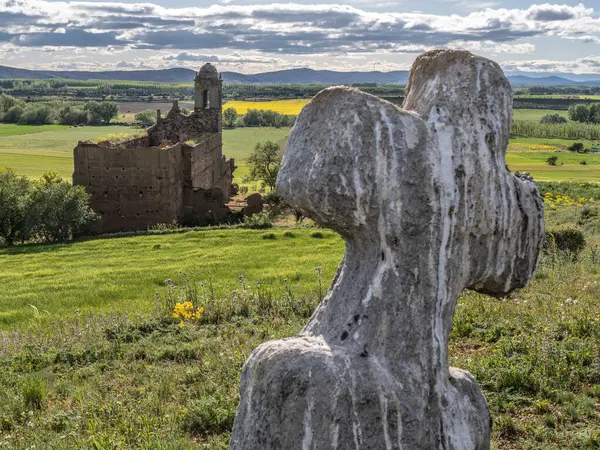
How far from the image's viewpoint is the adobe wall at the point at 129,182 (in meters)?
30.9

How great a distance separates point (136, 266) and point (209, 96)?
21782mm

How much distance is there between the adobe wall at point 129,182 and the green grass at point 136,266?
319cm

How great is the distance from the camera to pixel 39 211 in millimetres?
28531

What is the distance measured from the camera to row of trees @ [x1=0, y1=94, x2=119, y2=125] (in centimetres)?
11681

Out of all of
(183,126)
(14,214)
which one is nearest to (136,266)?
(14,214)

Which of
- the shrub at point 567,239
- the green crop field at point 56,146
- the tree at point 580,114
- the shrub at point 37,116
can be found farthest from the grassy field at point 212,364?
the tree at point 580,114

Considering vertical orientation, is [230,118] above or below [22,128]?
above

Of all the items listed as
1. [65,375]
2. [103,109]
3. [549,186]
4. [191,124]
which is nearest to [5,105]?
[103,109]

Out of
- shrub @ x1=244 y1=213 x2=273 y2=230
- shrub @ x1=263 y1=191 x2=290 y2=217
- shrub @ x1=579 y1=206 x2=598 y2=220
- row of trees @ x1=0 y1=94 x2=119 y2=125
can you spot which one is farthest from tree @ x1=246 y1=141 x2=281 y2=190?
row of trees @ x1=0 y1=94 x2=119 y2=125

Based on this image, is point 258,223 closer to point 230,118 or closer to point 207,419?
point 207,419

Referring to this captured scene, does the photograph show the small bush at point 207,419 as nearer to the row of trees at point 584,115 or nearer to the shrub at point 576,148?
the shrub at point 576,148

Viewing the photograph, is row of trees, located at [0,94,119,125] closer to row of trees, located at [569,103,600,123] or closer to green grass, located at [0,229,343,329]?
row of trees, located at [569,103,600,123]

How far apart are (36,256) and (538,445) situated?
2215cm

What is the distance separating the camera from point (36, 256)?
80.8 ft
